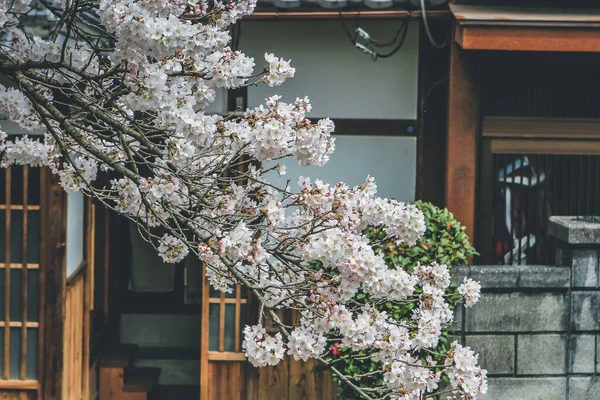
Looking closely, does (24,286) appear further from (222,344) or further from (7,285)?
(222,344)

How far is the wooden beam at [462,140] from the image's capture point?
8.98 m

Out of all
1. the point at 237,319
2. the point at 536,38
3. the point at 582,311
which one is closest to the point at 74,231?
the point at 237,319

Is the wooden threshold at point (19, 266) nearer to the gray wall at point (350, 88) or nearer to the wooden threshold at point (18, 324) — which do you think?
the wooden threshold at point (18, 324)

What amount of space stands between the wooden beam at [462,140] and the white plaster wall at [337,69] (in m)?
0.64

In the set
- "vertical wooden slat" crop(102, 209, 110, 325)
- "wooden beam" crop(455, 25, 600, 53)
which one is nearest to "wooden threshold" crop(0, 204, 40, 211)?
"vertical wooden slat" crop(102, 209, 110, 325)

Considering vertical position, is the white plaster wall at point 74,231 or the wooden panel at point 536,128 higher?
the wooden panel at point 536,128

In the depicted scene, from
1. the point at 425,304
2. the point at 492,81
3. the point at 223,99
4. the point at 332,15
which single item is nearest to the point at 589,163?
the point at 492,81

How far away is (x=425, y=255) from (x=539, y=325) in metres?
1.24

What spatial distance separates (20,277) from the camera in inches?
357

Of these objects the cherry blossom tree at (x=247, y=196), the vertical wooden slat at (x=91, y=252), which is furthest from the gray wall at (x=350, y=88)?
the cherry blossom tree at (x=247, y=196)

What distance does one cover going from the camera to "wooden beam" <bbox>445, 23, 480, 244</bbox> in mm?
8984

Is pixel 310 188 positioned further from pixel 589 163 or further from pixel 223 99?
pixel 589 163

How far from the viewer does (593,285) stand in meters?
8.41

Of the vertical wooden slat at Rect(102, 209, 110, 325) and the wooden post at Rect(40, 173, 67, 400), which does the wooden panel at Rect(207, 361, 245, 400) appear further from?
the vertical wooden slat at Rect(102, 209, 110, 325)
